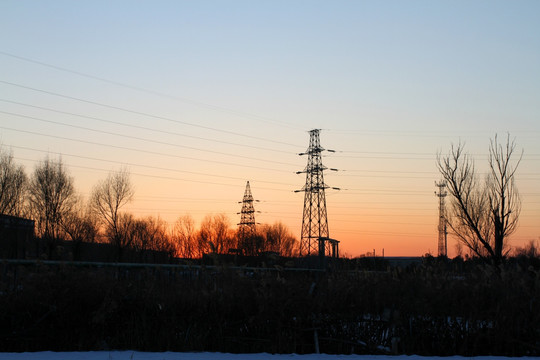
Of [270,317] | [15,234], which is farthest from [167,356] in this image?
[15,234]

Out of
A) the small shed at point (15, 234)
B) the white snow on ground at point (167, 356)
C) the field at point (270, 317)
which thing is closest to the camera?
the white snow on ground at point (167, 356)

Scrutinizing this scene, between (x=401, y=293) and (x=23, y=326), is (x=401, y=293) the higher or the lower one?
the higher one

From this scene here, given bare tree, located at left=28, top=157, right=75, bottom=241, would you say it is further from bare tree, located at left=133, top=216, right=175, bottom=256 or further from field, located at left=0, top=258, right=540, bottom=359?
field, located at left=0, top=258, right=540, bottom=359

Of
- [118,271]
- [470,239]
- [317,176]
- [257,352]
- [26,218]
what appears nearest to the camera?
[257,352]

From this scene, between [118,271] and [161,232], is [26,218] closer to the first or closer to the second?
[161,232]

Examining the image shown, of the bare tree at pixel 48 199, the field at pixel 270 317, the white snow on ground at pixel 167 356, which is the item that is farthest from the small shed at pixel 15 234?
the white snow on ground at pixel 167 356

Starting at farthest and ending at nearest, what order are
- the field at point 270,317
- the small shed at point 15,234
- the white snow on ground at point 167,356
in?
the small shed at point 15,234 → the field at point 270,317 → the white snow on ground at point 167,356

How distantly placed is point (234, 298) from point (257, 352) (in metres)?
1.01

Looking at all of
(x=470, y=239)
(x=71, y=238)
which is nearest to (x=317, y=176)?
(x=470, y=239)

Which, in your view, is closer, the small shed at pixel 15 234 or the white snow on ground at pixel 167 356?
the white snow on ground at pixel 167 356

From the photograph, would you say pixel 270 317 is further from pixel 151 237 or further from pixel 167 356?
pixel 151 237

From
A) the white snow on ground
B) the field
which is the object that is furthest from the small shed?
the white snow on ground

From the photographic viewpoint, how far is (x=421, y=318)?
10.2 m

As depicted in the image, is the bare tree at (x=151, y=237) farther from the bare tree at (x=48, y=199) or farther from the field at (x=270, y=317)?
the field at (x=270, y=317)
